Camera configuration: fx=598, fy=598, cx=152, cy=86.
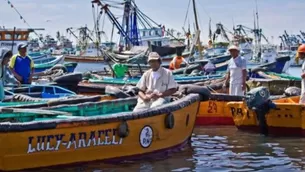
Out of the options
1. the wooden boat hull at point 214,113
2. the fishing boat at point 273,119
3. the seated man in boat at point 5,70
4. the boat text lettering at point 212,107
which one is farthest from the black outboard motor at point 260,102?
the seated man in boat at point 5,70

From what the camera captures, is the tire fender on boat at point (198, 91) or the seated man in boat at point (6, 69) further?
the seated man in boat at point (6, 69)

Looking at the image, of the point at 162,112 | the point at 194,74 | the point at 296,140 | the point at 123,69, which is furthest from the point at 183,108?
the point at 123,69

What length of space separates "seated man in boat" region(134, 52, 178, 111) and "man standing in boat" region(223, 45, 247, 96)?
3444 mm

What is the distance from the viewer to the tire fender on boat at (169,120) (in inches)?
443

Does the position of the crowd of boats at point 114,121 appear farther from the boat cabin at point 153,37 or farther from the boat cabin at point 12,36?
the boat cabin at point 153,37

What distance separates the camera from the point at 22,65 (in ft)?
52.1

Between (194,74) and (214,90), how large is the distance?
6605 mm

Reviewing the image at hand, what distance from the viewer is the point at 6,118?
11.1m

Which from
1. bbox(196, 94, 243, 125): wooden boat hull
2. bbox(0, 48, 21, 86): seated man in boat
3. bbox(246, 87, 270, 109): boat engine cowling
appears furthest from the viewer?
bbox(196, 94, 243, 125): wooden boat hull

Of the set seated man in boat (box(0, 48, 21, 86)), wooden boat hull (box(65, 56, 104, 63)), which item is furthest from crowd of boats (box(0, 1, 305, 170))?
wooden boat hull (box(65, 56, 104, 63))

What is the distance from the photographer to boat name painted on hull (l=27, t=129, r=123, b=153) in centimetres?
928

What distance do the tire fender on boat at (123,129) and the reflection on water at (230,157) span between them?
0.56 m

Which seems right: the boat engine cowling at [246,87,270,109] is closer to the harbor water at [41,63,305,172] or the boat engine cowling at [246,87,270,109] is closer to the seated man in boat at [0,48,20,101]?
the harbor water at [41,63,305,172]

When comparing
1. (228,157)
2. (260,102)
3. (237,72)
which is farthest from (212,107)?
(228,157)
